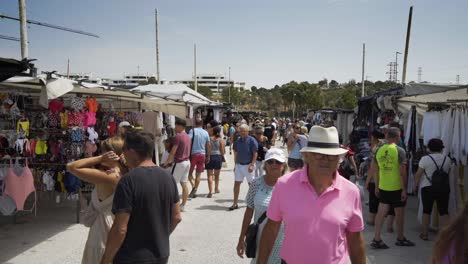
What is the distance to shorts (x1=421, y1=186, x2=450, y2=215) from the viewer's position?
594cm

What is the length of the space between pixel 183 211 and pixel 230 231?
148 centimetres

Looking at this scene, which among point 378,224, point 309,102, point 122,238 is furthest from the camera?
point 309,102

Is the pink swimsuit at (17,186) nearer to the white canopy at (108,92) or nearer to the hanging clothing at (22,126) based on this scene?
the hanging clothing at (22,126)

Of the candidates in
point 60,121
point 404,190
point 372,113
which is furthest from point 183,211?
point 372,113

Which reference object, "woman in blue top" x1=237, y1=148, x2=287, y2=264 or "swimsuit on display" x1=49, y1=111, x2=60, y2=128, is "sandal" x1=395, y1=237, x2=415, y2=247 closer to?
"woman in blue top" x1=237, y1=148, x2=287, y2=264

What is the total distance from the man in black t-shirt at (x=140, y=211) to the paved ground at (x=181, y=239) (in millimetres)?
2476

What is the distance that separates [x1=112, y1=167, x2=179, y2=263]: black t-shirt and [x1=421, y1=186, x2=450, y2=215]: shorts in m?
4.59

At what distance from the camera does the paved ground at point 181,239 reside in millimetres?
5266

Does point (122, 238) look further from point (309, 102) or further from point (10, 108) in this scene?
point (309, 102)

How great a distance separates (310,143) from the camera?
2779 mm

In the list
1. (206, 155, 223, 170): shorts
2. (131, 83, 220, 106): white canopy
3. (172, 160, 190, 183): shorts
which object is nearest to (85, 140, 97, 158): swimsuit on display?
(172, 160, 190, 183): shorts

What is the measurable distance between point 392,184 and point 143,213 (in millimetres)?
4220

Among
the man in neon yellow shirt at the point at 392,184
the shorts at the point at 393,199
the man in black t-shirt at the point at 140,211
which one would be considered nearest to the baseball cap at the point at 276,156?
the man in black t-shirt at the point at 140,211

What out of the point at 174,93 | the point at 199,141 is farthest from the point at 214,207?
the point at 174,93
